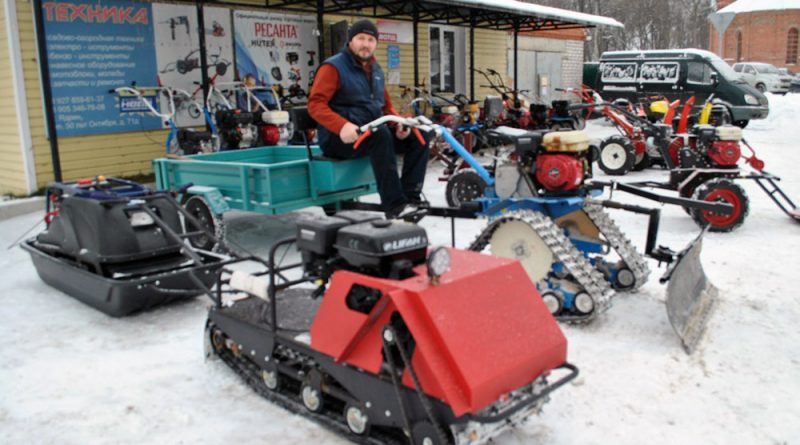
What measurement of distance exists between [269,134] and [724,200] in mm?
5857

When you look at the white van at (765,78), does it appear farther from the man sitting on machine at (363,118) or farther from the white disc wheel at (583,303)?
the white disc wheel at (583,303)

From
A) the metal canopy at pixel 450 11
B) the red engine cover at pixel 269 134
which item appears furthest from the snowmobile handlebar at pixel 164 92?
the metal canopy at pixel 450 11

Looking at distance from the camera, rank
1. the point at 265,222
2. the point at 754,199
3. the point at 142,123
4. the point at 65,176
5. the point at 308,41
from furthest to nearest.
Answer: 1. the point at 308,41
2. the point at 142,123
3. the point at 65,176
4. the point at 754,199
5. the point at 265,222

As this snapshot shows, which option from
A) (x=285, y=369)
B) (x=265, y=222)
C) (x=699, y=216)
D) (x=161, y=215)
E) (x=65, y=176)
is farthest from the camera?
(x=65, y=176)

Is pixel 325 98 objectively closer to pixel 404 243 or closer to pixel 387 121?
pixel 387 121

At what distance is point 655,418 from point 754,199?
609 cm

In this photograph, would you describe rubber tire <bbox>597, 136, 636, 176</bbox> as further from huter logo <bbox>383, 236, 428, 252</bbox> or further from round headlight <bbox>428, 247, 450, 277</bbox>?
round headlight <bbox>428, 247, 450, 277</bbox>

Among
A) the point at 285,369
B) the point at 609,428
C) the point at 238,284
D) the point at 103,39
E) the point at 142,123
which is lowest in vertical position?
the point at 609,428

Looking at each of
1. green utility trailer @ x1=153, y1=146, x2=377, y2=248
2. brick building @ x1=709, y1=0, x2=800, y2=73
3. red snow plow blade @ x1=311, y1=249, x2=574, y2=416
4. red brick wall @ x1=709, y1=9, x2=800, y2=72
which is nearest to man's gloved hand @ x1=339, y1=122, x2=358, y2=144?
green utility trailer @ x1=153, y1=146, x2=377, y2=248

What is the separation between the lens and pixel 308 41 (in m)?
12.1

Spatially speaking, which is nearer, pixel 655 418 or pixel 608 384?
pixel 655 418

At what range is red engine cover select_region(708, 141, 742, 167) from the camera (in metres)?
6.89

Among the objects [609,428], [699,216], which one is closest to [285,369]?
[609,428]

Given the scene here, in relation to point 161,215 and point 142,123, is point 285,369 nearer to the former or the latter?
point 161,215
